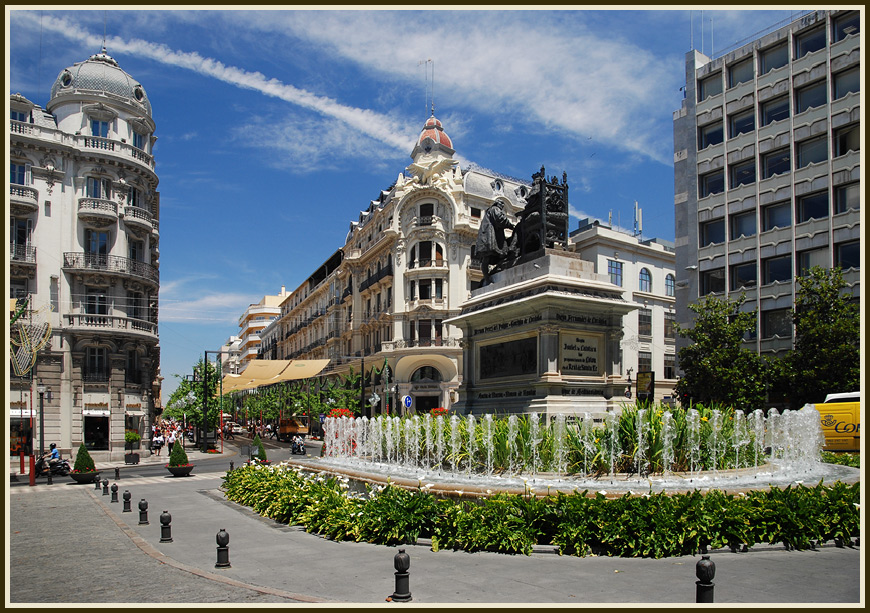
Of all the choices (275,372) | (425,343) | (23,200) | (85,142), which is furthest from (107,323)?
(425,343)

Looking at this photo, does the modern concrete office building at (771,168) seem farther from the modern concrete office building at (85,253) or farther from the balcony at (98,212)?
the balcony at (98,212)

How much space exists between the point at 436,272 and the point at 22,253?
29333mm

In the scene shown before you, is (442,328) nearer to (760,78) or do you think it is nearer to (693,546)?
(760,78)

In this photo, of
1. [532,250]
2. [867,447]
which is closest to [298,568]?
[867,447]

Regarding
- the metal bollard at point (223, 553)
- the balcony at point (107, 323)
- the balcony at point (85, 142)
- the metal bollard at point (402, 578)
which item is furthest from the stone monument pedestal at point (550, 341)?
the balcony at point (85, 142)

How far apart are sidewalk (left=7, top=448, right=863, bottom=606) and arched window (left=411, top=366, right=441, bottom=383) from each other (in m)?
44.8

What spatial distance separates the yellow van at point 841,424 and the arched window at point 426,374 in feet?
116

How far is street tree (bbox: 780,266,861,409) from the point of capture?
29688 millimetres

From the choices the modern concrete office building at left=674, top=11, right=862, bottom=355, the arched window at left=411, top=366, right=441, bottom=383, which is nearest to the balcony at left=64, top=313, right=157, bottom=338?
the arched window at left=411, top=366, right=441, bottom=383

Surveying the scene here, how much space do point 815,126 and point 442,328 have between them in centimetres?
3093

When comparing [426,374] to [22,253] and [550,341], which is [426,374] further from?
[550,341]

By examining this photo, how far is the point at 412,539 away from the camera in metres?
10.9

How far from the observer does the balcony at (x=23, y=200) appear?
40.8 m

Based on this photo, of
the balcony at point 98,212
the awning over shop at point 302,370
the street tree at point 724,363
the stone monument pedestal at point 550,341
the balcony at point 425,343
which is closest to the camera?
the stone monument pedestal at point 550,341
